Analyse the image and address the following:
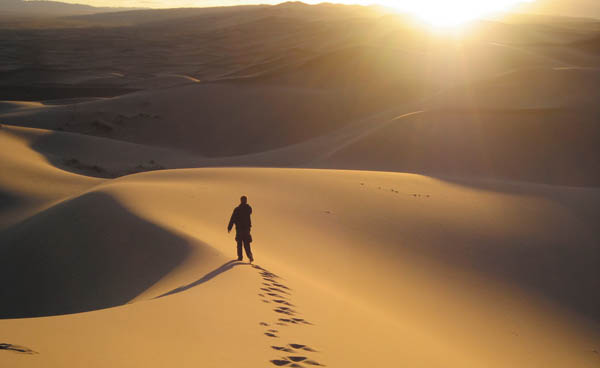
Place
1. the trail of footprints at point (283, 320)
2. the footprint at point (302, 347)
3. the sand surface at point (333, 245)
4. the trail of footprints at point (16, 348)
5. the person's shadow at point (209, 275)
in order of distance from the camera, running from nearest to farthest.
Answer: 1. the trail of footprints at point (16, 348)
2. the trail of footprints at point (283, 320)
3. the footprint at point (302, 347)
4. the sand surface at point (333, 245)
5. the person's shadow at point (209, 275)

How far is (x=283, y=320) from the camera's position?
4.97 meters

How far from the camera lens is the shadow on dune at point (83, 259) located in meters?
6.96

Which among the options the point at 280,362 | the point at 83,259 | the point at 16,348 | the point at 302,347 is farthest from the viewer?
the point at 83,259

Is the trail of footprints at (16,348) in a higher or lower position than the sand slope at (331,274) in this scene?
lower

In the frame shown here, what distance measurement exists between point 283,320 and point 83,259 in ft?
14.1

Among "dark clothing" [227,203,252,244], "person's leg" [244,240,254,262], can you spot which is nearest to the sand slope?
"person's leg" [244,240,254,262]

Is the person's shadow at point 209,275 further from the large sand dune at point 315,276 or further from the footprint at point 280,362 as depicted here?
the footprint at point 280,362

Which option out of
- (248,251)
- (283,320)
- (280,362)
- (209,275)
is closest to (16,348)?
(280,362)

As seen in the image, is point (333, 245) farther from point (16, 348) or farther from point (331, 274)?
point (16, 348)

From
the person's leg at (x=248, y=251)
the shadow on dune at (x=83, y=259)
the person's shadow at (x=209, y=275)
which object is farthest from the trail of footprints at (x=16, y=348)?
the person's leg at (x=248, y=251)

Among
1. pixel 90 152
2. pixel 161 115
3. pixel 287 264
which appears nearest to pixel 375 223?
pixel 287 264

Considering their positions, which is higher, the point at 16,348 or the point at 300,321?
the point at 300,321

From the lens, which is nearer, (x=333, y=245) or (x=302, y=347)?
(x=302, y=347)

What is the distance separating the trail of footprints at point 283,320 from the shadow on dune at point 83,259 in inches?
58.7
